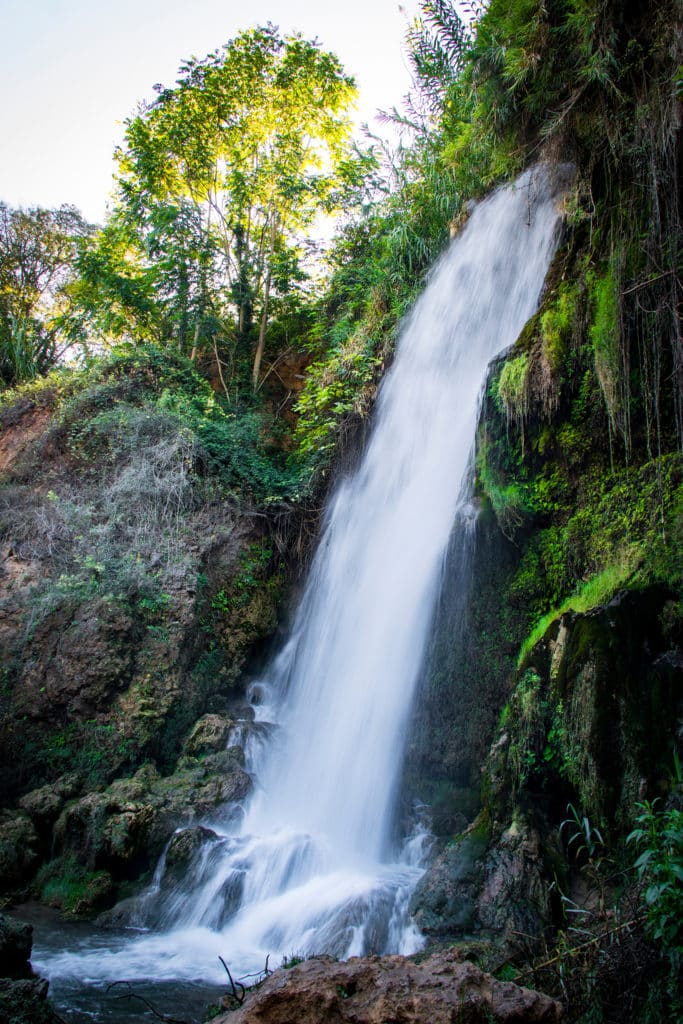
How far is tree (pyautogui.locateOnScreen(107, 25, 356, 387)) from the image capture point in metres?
14.9

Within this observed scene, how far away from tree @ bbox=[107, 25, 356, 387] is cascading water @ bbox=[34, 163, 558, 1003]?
20.7ft

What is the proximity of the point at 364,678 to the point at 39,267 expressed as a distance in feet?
54.9

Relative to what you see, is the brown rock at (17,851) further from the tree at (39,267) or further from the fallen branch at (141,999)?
the tree at (39,267)

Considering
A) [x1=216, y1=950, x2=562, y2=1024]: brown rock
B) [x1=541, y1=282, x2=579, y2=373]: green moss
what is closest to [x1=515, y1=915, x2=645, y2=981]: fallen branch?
[x1=216, y1=950, x2=562, y2=1024]: brown rock

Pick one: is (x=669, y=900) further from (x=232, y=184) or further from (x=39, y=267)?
(x=39, y=267)

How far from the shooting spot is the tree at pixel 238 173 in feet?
48.9

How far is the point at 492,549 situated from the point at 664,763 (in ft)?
9.50

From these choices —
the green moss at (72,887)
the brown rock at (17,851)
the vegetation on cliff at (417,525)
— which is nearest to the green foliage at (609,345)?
the vegetation on cliff at (417,525)

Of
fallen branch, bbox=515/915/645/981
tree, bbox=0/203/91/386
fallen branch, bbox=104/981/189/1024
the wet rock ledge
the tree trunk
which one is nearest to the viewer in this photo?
the wet rock ledge

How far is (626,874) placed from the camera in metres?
3.94

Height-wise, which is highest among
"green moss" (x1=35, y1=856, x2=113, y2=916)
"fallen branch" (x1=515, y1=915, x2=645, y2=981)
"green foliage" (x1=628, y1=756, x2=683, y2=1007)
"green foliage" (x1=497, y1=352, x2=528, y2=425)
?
"green foliage" (x1=497, y1=352, x2=528, y2=425)

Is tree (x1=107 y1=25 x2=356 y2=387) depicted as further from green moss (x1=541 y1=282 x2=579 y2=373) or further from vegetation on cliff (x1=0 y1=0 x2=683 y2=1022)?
green moss (x1=541 y1=282 x2=579 y2=373)

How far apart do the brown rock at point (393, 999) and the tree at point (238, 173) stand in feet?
43.5

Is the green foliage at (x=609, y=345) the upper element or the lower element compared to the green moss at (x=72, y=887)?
upper
